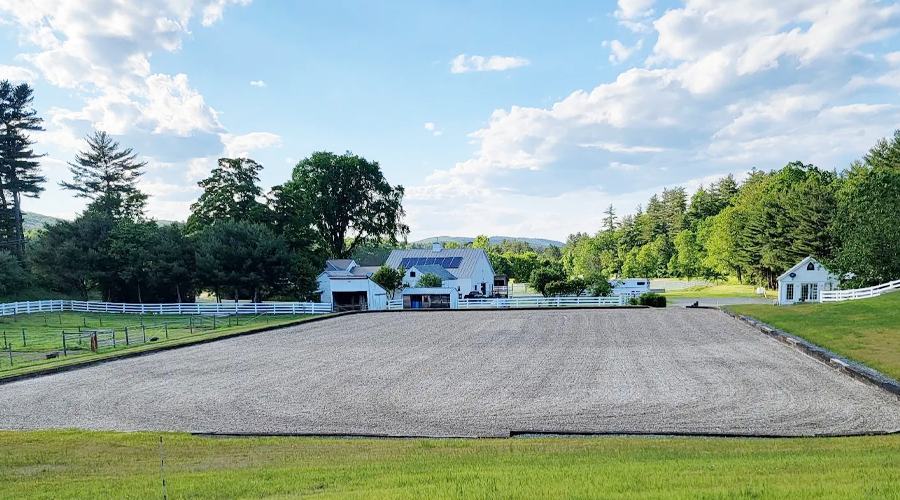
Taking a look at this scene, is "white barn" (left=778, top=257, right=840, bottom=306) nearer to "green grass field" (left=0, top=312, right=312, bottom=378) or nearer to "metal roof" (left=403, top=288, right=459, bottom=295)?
"metal roof" (left=403, top=288, right=459, bottom=295)

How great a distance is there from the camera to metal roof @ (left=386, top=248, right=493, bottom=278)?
181ft

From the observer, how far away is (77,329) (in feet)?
107

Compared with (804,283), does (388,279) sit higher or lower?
higher

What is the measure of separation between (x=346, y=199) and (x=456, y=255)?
1516cm

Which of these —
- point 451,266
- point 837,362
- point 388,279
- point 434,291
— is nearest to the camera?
point 837,362

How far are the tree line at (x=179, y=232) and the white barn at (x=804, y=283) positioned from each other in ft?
123

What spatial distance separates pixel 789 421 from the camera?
32.8ft

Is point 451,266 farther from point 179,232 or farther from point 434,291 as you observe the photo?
point 179,232

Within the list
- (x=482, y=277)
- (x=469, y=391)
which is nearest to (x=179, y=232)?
(x=482, y=277)

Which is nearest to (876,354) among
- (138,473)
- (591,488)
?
(591,488)

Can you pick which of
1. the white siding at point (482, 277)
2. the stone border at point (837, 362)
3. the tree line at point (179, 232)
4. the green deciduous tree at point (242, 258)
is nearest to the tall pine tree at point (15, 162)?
the tree line at point (179, 232)

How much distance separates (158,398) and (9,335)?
23.3 m

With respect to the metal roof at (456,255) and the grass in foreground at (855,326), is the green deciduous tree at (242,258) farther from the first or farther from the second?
the grass in foreground at (855,326)

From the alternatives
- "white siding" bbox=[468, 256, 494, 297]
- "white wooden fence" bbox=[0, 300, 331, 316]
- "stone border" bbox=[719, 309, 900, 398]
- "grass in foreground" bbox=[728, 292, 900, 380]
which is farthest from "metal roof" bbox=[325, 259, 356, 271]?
"stone border" bbox=[719, 309, 900, 398]
